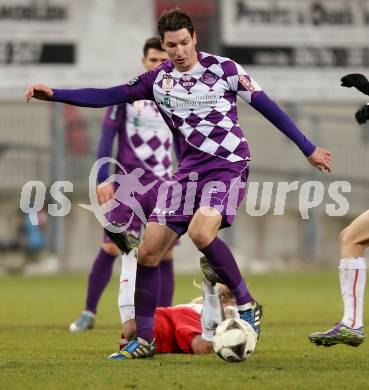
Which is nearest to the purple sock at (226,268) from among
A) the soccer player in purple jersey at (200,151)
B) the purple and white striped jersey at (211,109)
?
the soccer player in purple jersey at (200,151)

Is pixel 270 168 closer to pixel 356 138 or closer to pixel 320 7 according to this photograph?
pixel 356 138

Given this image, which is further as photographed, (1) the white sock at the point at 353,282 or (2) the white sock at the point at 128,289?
(2) the white sock at the point at 128,289

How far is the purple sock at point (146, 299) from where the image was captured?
264 inches

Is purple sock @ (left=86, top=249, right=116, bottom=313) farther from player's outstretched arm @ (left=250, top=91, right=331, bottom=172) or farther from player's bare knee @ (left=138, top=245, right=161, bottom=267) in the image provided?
player's outstretched arm @ (left=250, top=91, right=331, bottom=172)

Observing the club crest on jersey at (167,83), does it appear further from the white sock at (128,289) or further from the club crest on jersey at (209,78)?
the white sock at (128,289)

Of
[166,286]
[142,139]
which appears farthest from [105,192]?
[166,286]

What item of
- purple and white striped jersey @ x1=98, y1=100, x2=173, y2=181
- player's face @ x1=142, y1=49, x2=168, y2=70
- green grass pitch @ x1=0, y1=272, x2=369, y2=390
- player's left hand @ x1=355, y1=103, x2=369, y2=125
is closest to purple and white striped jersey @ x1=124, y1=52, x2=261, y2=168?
player's left hand @ x1=355, y1=103, x2=369, y2=125

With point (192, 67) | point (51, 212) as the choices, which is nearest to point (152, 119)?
point (192, 67)

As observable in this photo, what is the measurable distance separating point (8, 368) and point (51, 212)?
12.1 meters

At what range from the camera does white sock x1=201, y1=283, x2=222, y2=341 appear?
22.9ft

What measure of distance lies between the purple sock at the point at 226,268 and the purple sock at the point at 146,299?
353 mm

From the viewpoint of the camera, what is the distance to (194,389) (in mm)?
5230

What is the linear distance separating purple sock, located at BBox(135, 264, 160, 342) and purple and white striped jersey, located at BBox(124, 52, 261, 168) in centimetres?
64

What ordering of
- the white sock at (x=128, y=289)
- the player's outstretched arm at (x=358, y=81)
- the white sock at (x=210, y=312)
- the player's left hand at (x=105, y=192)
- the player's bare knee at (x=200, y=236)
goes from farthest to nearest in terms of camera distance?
1. the player's left hand at (x=105, y=192)
2. the white sock at (x=128, y=289)
3. the white sock at (x=210, y=312)
4. the player's outstretched arm at (x=358, y=81)
5. the player's bare knee at (x=200, y=236)
